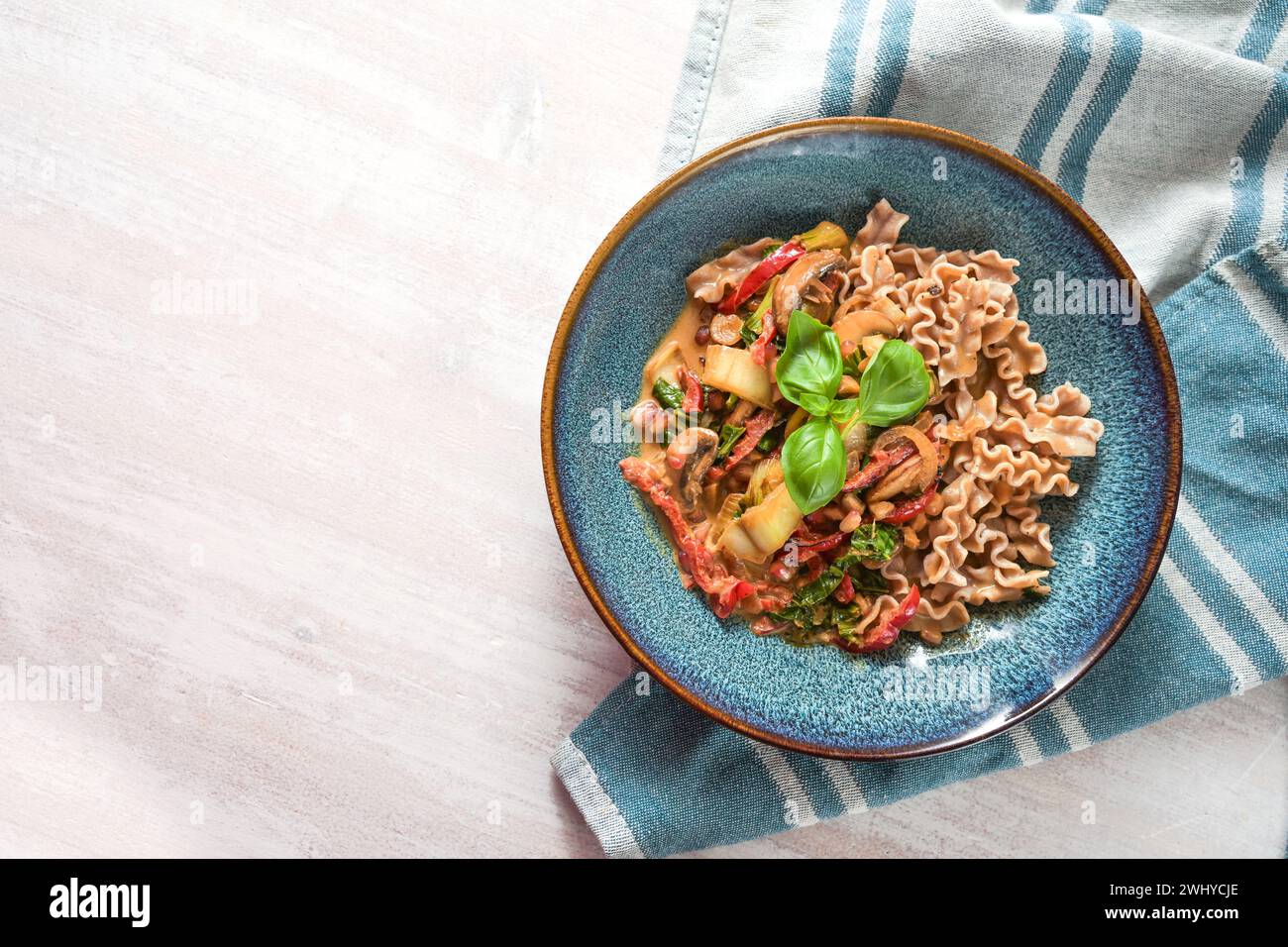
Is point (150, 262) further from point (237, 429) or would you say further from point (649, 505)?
point (649, 505)

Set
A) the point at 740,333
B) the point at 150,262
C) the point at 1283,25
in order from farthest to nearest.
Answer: the point at 150,262, the point at 1283,25, the point at 740,333

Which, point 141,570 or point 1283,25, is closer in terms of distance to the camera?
point 1283,25

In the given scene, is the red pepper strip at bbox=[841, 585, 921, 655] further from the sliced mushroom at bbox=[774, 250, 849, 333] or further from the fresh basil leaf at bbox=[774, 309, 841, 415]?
the sliced mushroom at bbox=[774, 250, 849, 333]

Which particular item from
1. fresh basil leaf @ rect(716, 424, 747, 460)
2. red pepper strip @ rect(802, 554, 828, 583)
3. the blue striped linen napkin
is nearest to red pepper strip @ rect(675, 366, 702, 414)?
fresh basil leaf @ rect(716, 424, 747, 460)

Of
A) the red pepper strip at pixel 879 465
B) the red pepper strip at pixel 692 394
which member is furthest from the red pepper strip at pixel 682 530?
the red pepper strip at pixel 879 465

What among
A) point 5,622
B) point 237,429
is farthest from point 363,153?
point 5,622

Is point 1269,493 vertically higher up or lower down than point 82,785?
higher up

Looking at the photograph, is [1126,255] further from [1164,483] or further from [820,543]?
[820,543]
